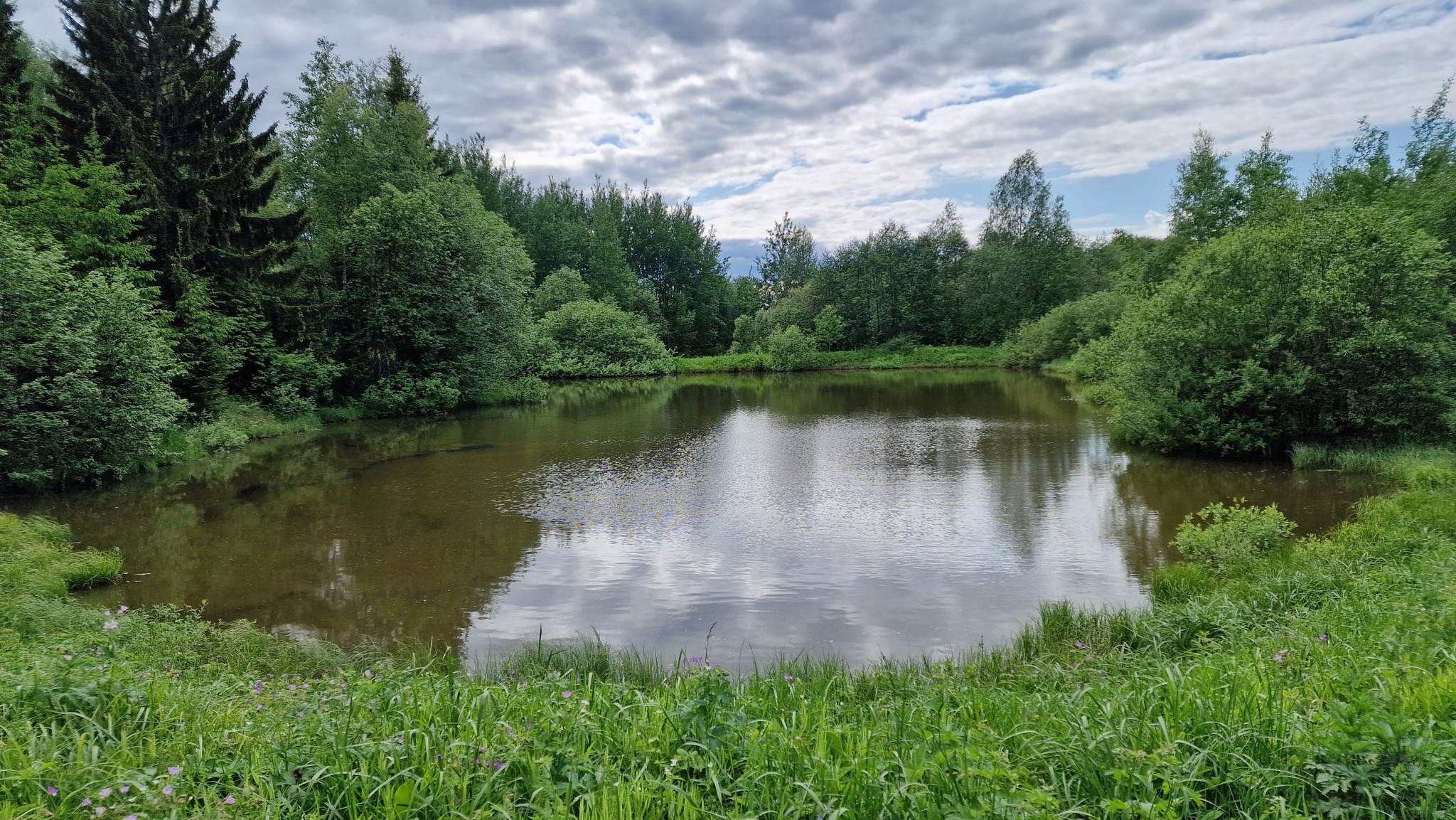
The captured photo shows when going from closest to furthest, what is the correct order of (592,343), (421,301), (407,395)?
(407,395)
(421,301)
(592,343)

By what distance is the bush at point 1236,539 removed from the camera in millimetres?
8672

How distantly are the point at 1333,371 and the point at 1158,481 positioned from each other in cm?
449

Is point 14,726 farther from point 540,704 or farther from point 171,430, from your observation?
point 171,430

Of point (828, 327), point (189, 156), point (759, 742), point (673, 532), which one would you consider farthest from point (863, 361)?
point (759, 742)

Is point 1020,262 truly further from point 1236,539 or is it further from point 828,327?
point 1236,539

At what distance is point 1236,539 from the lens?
892 centimetres

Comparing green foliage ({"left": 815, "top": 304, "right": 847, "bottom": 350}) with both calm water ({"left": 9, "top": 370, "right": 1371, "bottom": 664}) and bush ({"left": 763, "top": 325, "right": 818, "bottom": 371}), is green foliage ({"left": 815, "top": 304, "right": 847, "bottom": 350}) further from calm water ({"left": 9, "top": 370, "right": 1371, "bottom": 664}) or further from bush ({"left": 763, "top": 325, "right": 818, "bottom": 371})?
calm water ({"left": 9, "top": 370, "right": 1371, "bottom": 664})

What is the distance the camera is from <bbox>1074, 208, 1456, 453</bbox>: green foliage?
14109mm

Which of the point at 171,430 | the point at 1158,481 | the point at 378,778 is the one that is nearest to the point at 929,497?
the point at 1158,481

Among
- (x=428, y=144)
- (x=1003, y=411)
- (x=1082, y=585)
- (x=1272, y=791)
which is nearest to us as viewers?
(x=1272, y=791)

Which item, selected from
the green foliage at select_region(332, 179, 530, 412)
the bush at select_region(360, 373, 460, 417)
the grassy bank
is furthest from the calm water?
the grassy bank

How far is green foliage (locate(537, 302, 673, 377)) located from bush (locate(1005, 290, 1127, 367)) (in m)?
28.2

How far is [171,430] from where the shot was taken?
18.2 meters

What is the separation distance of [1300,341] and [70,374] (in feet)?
82.4
